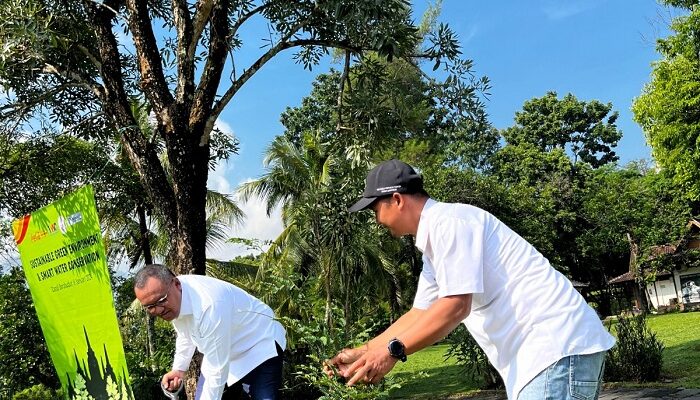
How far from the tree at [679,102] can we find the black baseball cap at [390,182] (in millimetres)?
16698

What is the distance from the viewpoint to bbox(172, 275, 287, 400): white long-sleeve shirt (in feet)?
11.9

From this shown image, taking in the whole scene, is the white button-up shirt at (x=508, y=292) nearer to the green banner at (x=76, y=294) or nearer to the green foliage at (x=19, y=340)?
the green banner at (x=76, y=294)

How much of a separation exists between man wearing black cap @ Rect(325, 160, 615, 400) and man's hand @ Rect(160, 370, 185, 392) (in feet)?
7.45

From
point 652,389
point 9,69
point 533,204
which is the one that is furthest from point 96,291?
point 533,204

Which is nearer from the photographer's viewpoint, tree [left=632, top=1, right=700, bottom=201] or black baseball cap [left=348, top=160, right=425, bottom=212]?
black baseball cap [left=348, top=160, right=425, bottom=212]

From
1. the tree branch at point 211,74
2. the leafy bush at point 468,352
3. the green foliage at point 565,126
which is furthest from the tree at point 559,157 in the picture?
the tree branch at point 211,74

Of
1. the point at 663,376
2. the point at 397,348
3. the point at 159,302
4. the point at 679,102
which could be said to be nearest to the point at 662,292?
the point at 679,102

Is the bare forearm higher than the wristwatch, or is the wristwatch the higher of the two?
the bare forearm

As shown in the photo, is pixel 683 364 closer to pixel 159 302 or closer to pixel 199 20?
pixel 199 20

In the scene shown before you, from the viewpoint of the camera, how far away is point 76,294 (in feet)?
22.4

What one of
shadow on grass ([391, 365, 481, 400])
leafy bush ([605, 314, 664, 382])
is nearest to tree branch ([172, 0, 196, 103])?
leafy bush ([605, 314, 664, 382])

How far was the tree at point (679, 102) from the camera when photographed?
55.5 ft

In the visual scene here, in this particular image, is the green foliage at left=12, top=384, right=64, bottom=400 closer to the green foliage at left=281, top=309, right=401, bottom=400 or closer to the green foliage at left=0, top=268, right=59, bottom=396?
the green foliage at left=0, top=268, right=59, bottom=396

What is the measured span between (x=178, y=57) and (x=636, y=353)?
7.27 meters
